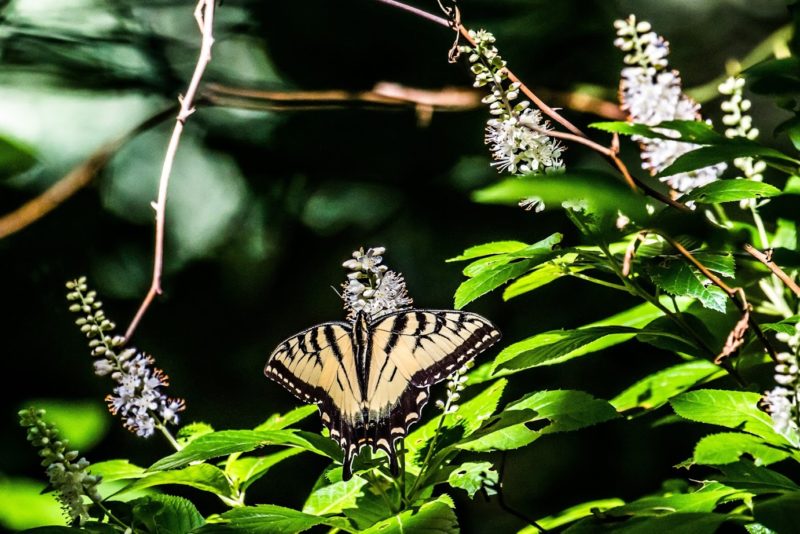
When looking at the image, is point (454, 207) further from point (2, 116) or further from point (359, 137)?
point (2, 116)

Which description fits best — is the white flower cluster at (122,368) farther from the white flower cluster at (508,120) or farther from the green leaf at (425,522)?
the white flower cluster at (508,120)

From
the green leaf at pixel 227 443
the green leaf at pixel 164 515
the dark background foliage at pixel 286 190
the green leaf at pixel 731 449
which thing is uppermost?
the dark background foliage at pixel 286 190

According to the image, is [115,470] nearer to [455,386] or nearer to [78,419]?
[78,419]

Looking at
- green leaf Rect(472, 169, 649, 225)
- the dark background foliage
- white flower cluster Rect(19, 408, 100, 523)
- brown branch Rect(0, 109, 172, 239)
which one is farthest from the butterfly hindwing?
brown branch Rect(0, 109, 172, 239)

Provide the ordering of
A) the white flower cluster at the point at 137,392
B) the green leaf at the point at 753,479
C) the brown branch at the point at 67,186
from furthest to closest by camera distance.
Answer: the brown branch at the point at 67,186 → the white flower cluster at the point at 137,392 → the green leaf at the point at 753,479

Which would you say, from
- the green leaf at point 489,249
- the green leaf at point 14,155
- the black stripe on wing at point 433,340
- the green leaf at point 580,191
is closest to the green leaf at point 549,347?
the black stripe on wing at point 433,340

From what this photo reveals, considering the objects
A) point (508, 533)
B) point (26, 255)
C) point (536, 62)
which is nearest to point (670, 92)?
point (536, 62)

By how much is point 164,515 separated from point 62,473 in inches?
6.1

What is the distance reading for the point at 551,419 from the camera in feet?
3.46

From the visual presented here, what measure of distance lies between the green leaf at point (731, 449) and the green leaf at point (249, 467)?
65cm

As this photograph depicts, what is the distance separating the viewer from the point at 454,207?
2197mm

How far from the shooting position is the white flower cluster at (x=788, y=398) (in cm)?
98

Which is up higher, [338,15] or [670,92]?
[338,15]

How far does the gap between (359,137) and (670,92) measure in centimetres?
104
